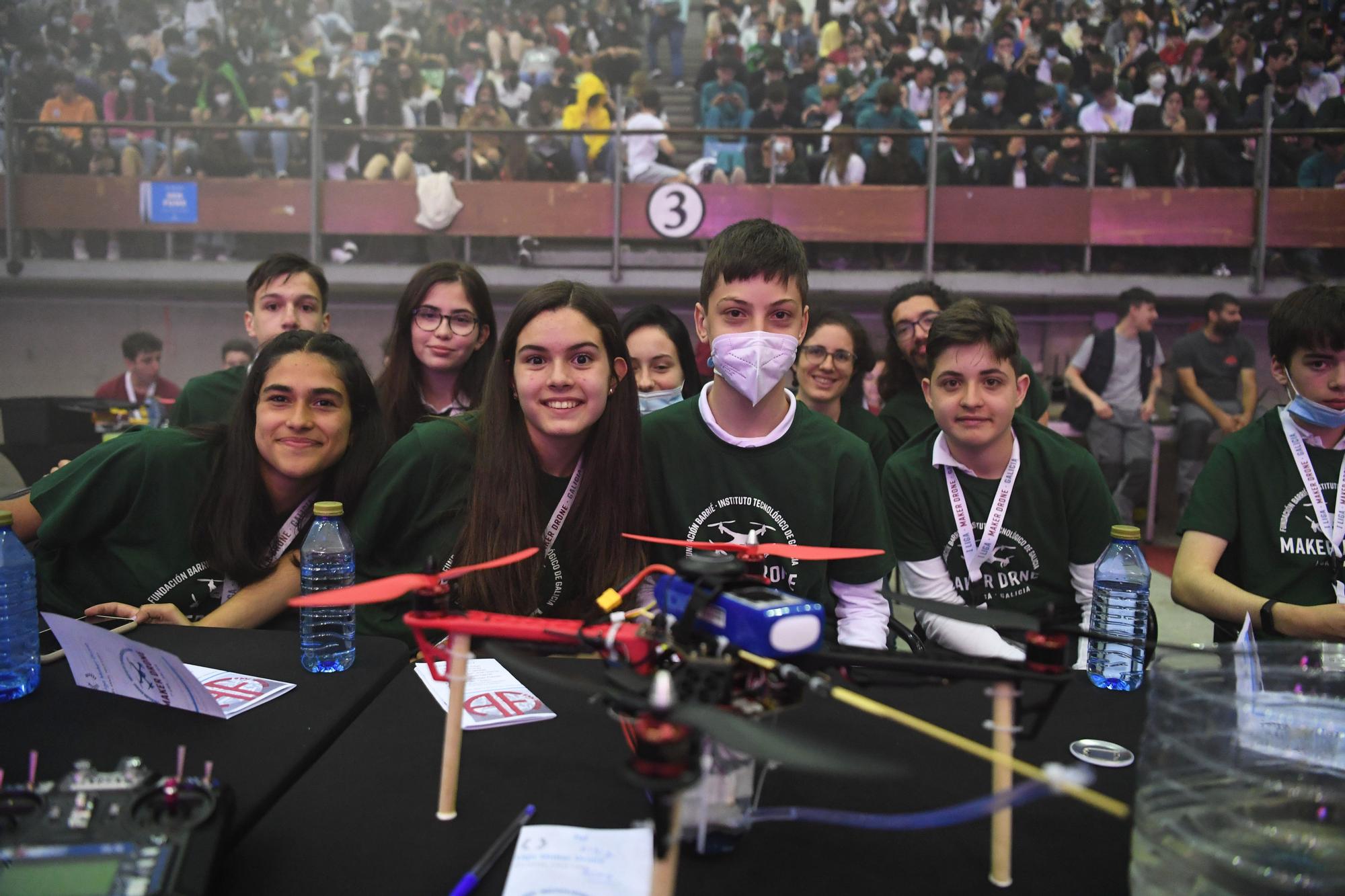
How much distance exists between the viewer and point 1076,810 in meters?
1.11

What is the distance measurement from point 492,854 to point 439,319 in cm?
227

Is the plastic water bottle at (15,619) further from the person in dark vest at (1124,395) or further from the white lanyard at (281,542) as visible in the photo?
the person in dark vest at (1124,395)

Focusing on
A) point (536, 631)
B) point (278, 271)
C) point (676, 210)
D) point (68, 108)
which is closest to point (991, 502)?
point (536, 631)

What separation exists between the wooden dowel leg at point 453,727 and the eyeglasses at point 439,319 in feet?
6.84

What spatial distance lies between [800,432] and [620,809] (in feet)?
3.92

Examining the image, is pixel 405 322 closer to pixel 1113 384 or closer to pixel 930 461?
pixel 930 461

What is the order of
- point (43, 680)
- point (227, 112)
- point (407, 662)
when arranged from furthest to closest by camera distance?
point (227, 112), point (407, 662), point (43, 680)

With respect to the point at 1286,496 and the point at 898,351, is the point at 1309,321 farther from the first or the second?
the point at 898,351

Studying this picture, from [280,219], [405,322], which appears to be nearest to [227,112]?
[280,219]

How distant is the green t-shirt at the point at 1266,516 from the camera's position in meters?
2.16

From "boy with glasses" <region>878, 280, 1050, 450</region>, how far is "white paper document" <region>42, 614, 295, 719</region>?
8.54 ft

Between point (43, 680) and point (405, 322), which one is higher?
point (405, 322)

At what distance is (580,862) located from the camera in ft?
3.15

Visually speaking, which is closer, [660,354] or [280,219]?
[660,354]
